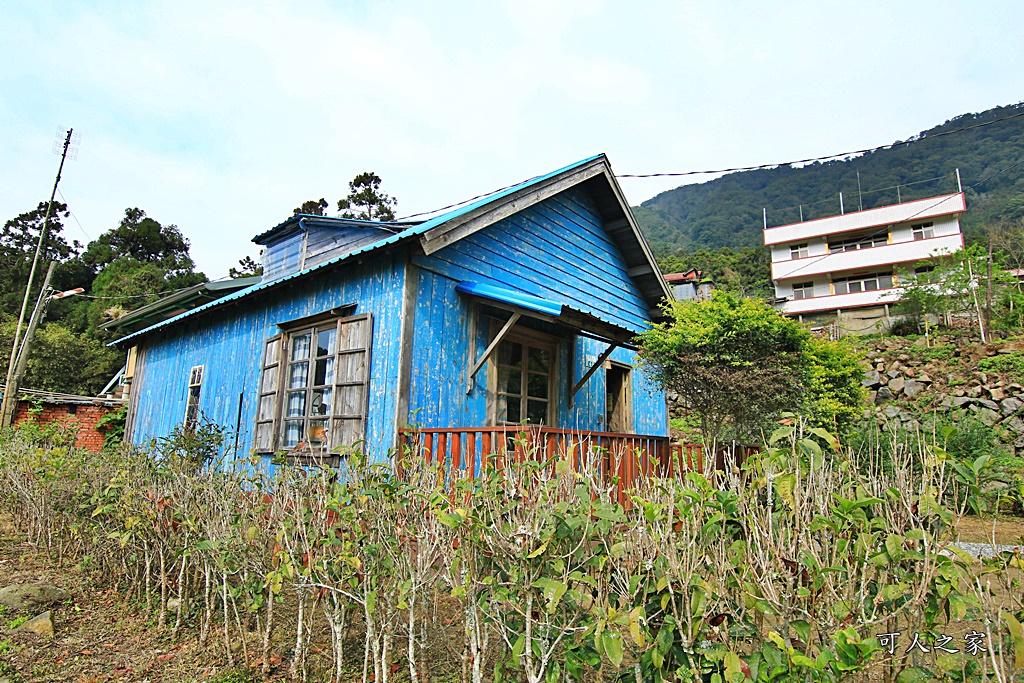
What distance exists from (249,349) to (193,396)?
248 cm

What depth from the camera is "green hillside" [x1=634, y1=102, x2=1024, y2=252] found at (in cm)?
5603

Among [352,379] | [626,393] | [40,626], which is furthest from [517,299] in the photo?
[40,626]

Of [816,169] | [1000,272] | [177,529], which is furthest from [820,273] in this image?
[816,169]

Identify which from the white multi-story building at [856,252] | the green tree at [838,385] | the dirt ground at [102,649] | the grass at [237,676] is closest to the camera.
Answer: the grass at [237,676]

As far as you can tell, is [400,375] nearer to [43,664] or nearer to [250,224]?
[43,664]

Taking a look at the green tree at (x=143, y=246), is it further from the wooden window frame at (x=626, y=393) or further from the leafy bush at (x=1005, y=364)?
the leafy bush at (x=1005, y=364)

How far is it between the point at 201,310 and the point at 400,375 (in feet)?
18.3

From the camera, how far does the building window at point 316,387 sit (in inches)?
275

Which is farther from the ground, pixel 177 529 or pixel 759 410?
A: pixel 759 410

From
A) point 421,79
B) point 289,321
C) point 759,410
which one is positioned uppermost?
point 421,79

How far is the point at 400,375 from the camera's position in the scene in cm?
653

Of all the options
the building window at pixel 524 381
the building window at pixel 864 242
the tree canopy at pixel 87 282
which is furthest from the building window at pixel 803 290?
the tree canopy at pixel 87 282

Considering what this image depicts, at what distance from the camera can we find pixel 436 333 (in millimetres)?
7109

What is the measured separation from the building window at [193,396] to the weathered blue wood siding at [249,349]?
0.18 meters
